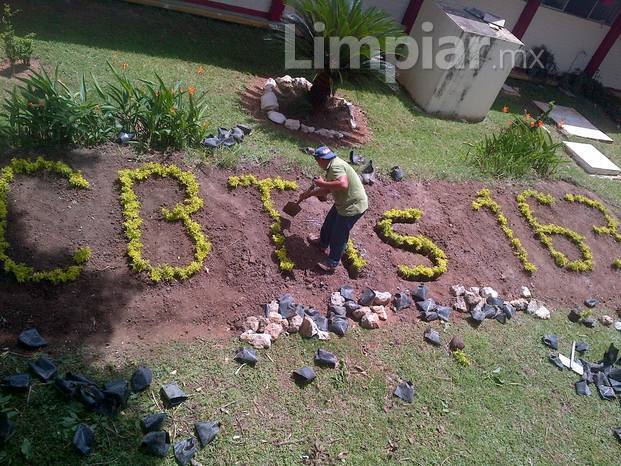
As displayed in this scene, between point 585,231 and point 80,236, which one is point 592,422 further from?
point 80,236

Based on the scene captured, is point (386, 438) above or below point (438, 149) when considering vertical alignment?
below

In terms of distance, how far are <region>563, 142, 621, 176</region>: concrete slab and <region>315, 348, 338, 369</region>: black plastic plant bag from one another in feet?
28.5

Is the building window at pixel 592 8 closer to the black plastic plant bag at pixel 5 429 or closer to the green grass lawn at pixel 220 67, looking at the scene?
the green grass lawn at pixel 220 67

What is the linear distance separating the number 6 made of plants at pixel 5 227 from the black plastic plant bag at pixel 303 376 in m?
2.34

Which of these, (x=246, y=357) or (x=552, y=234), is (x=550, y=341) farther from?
(x=246, y=357)

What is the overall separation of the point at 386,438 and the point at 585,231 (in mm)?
5982

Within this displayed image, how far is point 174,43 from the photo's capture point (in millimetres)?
9445

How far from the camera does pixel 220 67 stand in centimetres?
925

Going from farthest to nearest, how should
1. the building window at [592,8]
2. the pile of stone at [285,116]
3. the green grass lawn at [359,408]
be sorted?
the building window at [592,8] → the pile of stone at [285,116] → the green grass lawn at [359,408]

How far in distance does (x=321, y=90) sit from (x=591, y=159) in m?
6.76

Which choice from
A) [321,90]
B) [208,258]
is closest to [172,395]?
[208,258]

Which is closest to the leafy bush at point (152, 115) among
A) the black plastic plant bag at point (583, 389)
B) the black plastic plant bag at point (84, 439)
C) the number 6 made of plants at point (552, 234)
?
the black plastic plant bag at point (84, 439)

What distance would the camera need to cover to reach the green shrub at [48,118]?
562 cm

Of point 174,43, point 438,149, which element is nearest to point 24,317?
point 174,43
